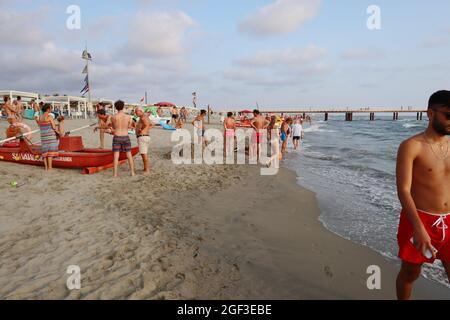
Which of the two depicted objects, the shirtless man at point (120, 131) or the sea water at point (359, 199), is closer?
A: the sea water at point (359, 199)

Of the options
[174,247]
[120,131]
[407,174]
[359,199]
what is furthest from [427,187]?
[120,131]

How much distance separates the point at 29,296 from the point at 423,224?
3222 millimetres

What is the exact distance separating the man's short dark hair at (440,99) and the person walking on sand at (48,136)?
7.54 m

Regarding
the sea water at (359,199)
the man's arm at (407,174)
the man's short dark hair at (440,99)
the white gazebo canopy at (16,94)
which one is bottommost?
the sea water at (359,199)

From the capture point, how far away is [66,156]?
23.7ft

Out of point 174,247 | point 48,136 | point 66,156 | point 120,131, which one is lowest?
point 174,247

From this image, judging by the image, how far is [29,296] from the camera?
236 centimetres

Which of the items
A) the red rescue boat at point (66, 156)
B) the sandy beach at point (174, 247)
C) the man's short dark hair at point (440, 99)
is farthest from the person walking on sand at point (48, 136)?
the man's short dark hair at point (440, 99)

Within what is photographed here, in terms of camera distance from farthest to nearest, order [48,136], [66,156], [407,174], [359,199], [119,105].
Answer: [66,156]
[48,136]
[119,105]
[359,199]
[407,174]

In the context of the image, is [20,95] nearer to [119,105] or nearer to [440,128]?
[119,105]

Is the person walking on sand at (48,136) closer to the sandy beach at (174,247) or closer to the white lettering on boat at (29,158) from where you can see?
the white lettering on boat at (29,158)

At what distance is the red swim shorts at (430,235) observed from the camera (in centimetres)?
193

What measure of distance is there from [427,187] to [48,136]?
307 inches
